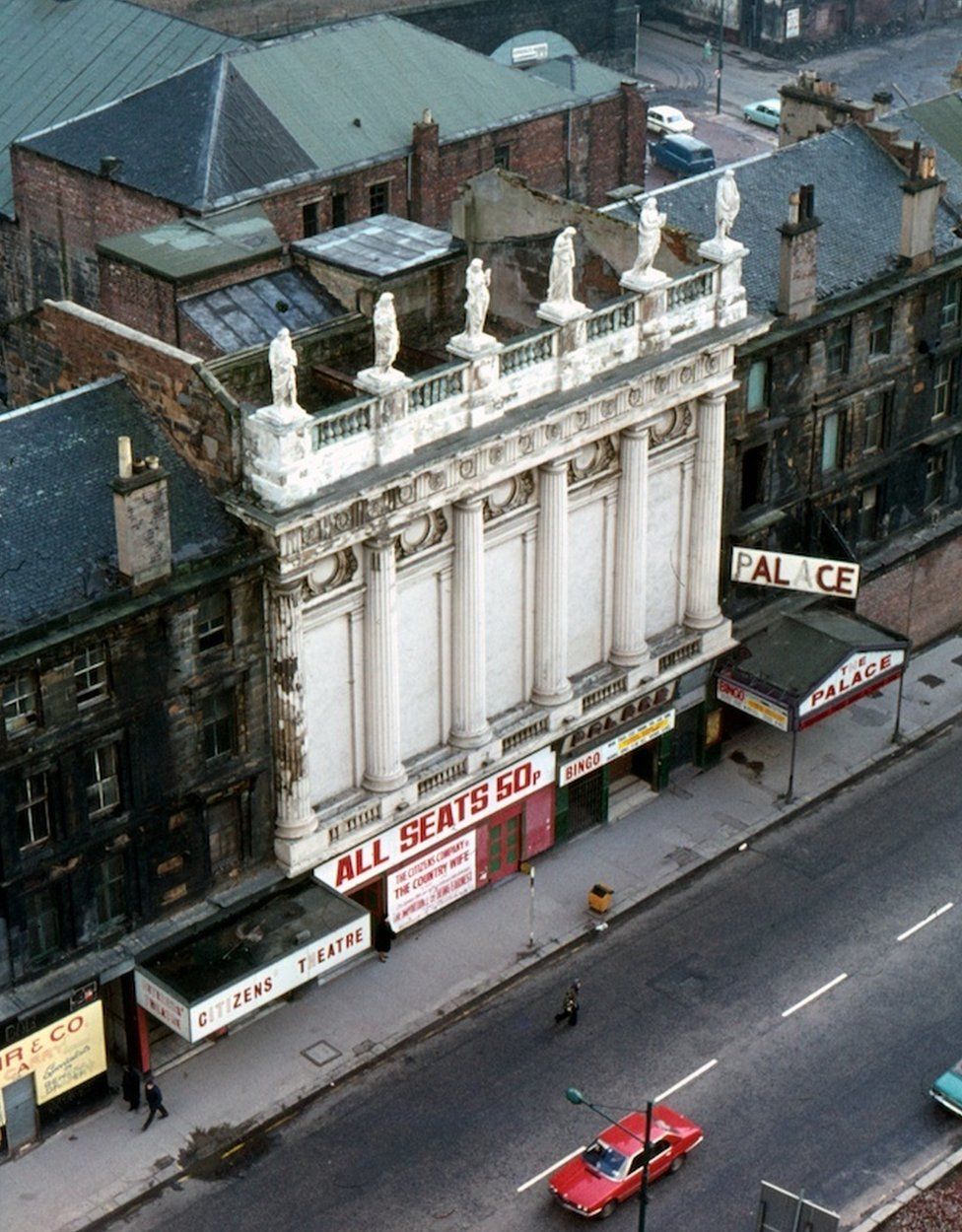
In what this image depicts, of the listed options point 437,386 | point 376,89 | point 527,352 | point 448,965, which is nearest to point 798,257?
point 527,352

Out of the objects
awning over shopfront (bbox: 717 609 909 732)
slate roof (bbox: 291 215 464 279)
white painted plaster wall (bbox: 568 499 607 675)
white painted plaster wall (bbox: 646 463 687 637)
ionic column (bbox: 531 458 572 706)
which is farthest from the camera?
awning over shopfront (bbox: 717 609 909 732)

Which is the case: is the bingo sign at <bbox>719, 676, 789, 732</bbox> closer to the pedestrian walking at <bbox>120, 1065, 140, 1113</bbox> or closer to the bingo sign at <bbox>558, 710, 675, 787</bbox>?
the bingo sign at <bbox>558, 710, 675, 787</bbox>

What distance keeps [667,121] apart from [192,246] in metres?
67.4

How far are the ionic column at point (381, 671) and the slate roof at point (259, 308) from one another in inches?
374

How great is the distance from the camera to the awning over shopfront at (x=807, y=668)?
276ft

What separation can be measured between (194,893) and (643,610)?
18663 mm

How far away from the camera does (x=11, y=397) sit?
75625mm

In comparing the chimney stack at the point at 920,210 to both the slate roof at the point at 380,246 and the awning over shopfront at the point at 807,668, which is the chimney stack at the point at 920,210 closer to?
the awning over shopfront at the point at 807,668

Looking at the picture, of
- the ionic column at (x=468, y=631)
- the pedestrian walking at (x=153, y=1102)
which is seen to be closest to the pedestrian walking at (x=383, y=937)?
the ionic column at (x=468, y=631)

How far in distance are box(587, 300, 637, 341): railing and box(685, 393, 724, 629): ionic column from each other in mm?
5166

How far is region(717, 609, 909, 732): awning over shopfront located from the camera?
84.1 meters

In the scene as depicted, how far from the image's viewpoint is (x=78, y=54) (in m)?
107

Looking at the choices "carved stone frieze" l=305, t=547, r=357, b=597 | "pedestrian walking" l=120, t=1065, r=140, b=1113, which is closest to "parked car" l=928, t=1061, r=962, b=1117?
"carved stone frieze" l=305, t=547, r=357, b=597

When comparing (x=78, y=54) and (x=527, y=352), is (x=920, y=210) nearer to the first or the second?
(x=527, y=352)
